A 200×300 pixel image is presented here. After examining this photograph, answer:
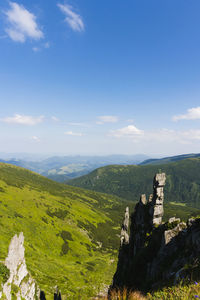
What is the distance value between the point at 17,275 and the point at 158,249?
54.4 meters

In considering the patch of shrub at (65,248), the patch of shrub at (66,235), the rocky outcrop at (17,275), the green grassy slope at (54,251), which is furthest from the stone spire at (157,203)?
the patch of shrub at (66,235)

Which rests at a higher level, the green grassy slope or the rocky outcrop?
the rocky outcrop

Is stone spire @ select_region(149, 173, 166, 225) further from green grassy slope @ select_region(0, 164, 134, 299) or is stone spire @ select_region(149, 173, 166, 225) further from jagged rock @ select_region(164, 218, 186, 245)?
green grassy slope @ select_region(0, 164, 134, 299)

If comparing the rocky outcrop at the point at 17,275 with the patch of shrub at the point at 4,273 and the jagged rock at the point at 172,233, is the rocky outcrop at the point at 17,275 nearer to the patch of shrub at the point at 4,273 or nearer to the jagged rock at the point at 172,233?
the patch of shrub at the point at 4,273

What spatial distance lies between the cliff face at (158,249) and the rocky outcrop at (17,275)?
118 ft

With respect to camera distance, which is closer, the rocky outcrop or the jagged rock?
the jagged rock

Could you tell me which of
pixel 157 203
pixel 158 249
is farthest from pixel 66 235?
pixel 158 249

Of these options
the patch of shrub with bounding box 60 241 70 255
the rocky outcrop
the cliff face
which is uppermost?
the cliff face

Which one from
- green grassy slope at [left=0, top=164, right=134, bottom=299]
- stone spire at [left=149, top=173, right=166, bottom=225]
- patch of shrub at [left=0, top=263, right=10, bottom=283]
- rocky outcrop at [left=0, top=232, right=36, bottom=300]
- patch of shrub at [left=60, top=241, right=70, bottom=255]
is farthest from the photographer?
patch of shrub at [left=60, top=241, right=70, bottom=255]

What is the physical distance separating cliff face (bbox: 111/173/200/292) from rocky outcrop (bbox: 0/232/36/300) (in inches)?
1418

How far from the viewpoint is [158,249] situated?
1094 inches

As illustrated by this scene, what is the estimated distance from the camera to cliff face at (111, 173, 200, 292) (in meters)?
15.6

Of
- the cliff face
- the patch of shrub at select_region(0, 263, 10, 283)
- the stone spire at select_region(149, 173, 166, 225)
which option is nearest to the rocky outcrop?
the patch of shrub at select_region(0, 263, 10, 283)

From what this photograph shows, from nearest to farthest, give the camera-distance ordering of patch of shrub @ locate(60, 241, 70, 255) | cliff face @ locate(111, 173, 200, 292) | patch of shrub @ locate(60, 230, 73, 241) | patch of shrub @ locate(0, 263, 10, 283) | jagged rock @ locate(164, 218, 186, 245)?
cliff face @ locate(111, 173, 200, 292) → jagged rock @ locate(164, 218, 186, 245) → patch of shrub @ locate(0, 263, 10, 283) → patch of shrub @ locate(60, 241, 70, 255) → patch of shrub @ locate(60, 230, 73, 241)
